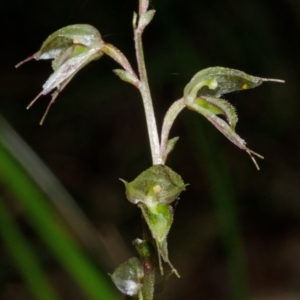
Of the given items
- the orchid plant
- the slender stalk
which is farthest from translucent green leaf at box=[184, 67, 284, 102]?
the slender stalk

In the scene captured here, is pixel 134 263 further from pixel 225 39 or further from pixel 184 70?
pixel 225 39

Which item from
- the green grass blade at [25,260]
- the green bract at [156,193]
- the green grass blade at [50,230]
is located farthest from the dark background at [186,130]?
the green bract at [156,193]

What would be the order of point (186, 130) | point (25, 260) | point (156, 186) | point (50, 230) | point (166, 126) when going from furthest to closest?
1. point (186, 130)
2. point (25, 260)
3. point (50, 230)
4. point (166, 126)
5. point (156, 186)

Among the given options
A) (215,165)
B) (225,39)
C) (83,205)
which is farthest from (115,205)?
(215,165)

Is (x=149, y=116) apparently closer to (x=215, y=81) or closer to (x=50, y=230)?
(x=215, y=81)

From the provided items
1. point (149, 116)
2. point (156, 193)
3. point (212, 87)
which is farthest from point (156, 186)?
point (212, 87)

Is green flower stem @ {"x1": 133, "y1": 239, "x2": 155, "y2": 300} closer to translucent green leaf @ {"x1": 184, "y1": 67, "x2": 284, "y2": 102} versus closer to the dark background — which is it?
translucent green leaf @ {"x1": 184, "y1": 67, "x2": 284, "y2": 102}
